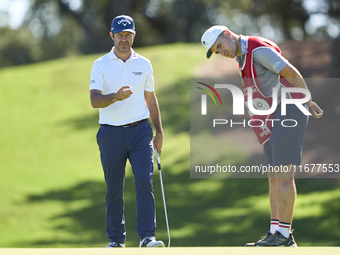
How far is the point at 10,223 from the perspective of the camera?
465 inches

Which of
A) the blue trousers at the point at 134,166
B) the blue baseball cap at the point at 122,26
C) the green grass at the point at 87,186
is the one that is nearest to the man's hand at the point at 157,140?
the blue trousers at the point at 134,166

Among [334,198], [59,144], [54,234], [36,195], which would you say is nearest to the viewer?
[54,234]

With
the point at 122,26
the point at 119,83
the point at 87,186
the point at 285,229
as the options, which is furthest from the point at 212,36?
the point at 87,186

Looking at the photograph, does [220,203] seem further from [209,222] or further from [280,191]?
[280,191]

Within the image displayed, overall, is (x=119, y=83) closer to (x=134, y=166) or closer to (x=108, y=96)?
(x=108, y=96)

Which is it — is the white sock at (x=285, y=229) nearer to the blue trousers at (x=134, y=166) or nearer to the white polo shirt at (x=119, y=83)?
the blue trousers at (x=134, y=166)

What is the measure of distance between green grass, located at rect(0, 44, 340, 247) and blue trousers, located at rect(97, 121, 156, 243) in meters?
5.59

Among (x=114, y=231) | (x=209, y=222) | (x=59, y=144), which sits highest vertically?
(x=59, y=144)

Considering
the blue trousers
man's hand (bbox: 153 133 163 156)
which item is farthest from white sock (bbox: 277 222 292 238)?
man's hand (bbox: 153 133 163 156)

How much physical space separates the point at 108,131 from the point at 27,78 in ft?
51.7

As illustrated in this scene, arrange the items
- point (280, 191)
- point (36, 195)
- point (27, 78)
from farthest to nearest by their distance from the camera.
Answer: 1. point (27, 78)
2. point (36, 195)
3. point (280, 191)

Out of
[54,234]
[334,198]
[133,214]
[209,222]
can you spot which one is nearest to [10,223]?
[54,234]

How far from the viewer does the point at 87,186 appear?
13.8 meters

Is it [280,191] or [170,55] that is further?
[170,55]
